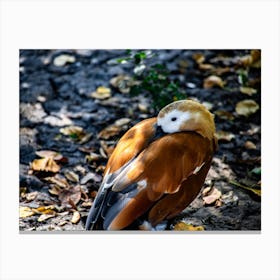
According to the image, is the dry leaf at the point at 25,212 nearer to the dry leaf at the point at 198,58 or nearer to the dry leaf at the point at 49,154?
the dry leaf at the point at 49,154

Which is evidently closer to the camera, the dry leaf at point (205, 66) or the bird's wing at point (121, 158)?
the bird's wing at point (121, 158)

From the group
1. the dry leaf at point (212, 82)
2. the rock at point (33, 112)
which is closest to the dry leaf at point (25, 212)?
the rock at point (33, 112)

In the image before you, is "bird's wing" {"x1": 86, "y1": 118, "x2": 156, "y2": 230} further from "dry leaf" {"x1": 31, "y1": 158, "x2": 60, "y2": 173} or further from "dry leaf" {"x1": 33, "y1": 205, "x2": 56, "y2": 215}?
"dry leaf" {"x1": 31, "y1": 158, "x2": 60, "y2": 173}

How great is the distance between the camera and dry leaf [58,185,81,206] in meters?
3.56

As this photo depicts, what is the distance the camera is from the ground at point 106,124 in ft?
11.6

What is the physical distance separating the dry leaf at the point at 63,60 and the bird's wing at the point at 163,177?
36.1 inches

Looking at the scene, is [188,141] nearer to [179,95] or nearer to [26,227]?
[179,95]

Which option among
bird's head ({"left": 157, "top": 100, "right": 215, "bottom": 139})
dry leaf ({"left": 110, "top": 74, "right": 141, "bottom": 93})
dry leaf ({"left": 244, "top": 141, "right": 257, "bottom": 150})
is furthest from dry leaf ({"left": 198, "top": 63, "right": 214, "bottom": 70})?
bird's head ({"left": 157, "top": 100, "right": 215, "bottom": 139})

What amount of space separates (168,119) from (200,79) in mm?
743

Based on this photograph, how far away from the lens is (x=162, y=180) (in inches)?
133

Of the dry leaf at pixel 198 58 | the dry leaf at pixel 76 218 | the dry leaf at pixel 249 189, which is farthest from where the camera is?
the dry leaf at pixel 198 58

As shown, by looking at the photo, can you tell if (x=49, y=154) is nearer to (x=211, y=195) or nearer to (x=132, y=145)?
(x=132, y=145)

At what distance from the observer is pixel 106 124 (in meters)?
3.90
